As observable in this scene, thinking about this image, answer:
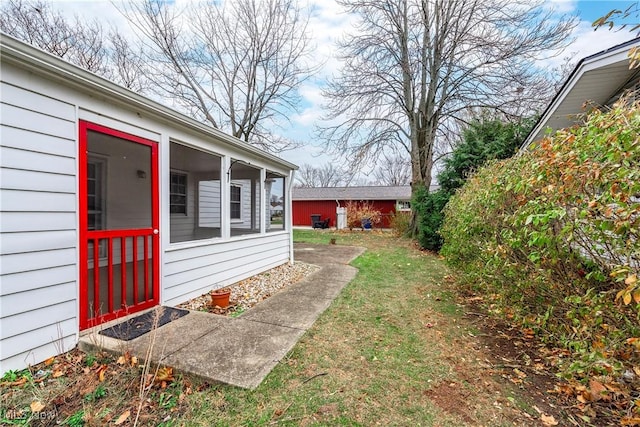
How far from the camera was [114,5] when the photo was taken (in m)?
10.2

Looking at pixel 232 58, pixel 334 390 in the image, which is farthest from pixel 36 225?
pixel 232 58

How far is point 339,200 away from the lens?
2209cm

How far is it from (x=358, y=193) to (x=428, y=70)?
1138 centimetres

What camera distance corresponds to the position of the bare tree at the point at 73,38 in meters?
9.73

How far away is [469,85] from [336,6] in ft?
22.1

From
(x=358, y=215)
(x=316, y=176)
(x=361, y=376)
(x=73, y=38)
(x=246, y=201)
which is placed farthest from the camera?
(x=316, y=176)

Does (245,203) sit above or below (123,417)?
above

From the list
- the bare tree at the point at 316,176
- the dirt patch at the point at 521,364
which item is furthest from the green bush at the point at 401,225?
the bare tree at the point at 316,176

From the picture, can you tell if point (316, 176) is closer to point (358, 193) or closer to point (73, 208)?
point (358, 193)

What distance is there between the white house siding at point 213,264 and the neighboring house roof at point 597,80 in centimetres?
556

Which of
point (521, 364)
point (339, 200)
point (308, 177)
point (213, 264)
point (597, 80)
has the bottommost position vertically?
point (521, 364)

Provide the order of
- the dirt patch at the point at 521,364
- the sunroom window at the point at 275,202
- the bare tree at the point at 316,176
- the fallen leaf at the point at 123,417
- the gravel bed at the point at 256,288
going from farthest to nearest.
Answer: the bare tree at the point at 316,176
the sunroom window at the point at 275,202
the gravel bed at the point at 256,288
the dirt patch at the point at 521,364
the fallen leaf at the point at 123,417

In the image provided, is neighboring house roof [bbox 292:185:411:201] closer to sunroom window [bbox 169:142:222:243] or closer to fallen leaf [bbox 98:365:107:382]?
sunroom window [bbox 169:142:222:243]

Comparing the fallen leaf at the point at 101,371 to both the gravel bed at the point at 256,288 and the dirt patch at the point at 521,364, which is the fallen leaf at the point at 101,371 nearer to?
the gravel bed at the point at 256,288
